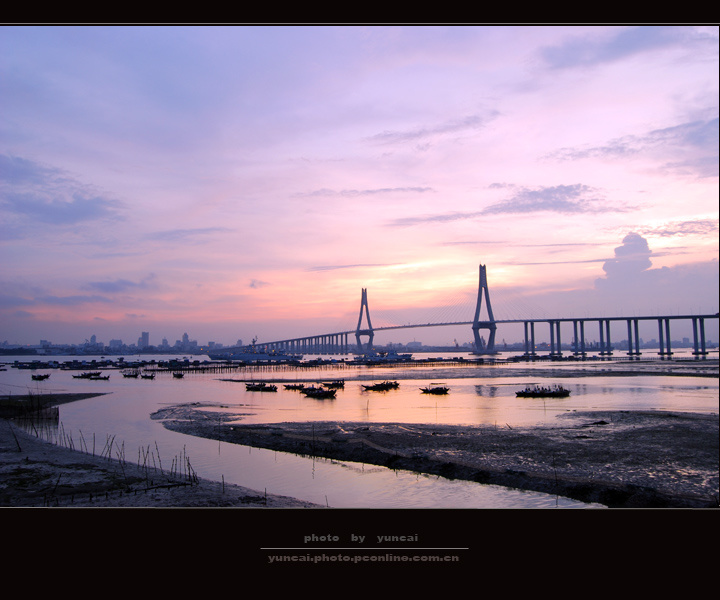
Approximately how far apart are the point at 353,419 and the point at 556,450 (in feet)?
32.8

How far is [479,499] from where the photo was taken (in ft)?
29.4

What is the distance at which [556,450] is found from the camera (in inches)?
540

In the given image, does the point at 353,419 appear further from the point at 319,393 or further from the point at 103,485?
the point at 103,485

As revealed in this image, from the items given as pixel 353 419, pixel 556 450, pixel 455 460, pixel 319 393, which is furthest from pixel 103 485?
pixel 319 393

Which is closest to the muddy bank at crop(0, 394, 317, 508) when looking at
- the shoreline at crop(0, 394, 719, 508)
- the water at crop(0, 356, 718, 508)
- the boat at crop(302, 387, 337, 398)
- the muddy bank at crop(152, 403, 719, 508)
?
the shoreline at crop(0, 394, 719, 508)

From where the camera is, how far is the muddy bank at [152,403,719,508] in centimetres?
972

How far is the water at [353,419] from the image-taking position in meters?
9.55

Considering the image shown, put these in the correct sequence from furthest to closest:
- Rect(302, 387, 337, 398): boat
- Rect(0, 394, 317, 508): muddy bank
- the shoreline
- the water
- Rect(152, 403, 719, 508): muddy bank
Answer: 1. Rect(302, 387, 337, 398): boat
2. Rect(152, 403, 719, 508): muddy bank
3. the water
4. the shoreline
5. Rect(0, 394, 317, 508): muddy bank

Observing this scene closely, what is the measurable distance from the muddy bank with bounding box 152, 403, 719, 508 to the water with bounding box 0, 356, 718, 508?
0.59m

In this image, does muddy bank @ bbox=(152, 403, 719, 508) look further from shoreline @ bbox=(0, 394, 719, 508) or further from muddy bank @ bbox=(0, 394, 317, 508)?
muddy bank @ bbox=(0, 394, 317, 508)
